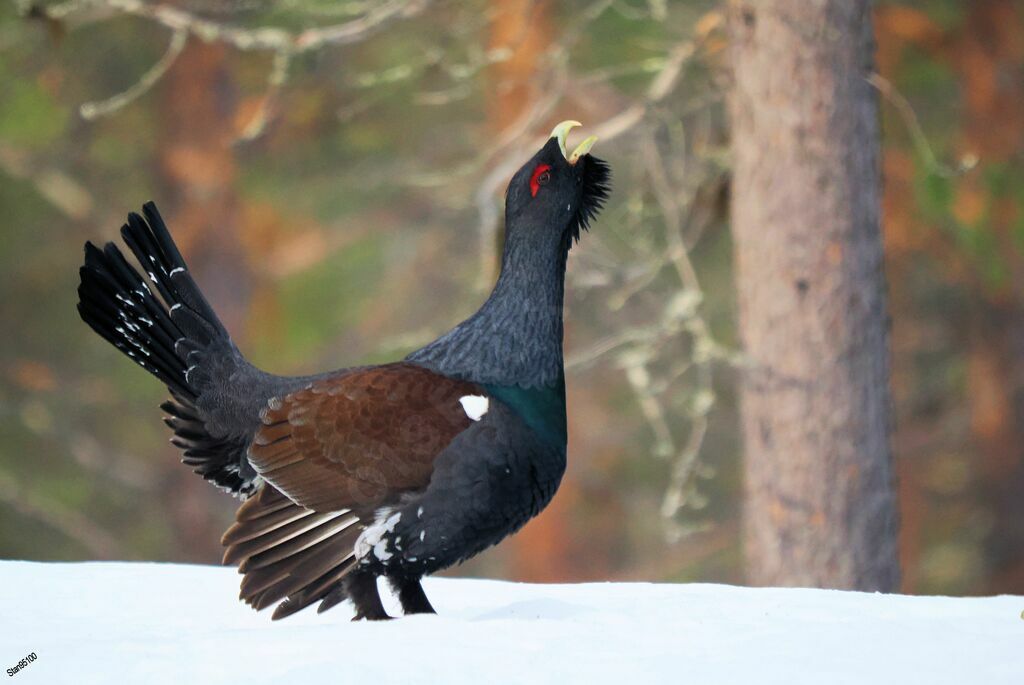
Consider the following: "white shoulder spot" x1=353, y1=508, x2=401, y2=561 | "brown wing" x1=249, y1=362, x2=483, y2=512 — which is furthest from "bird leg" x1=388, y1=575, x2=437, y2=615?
"brown wing" x1=249, y1=362, x2=483, y2=512

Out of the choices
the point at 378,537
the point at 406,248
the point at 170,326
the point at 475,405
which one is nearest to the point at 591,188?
the point at 475,405

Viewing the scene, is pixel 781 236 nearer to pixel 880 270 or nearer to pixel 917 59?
pixel 880 270

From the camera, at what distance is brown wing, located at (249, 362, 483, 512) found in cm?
371

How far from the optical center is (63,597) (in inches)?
169

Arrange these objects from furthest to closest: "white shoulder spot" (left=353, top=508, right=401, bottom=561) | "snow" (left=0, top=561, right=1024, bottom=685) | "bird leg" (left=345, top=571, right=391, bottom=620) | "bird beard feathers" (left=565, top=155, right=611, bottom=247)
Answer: "bird beard feathers" (left=565, top=155, right=611, bottom=247) → "bird leg" (left=345, top=571, right=391, bottom=620) → "white shoulder spot" (left=353, top=508, right=401, bottom=561) → "snow" (left=0, top=561, right=1024, bottom=685)

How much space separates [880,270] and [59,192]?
7970 millimetres

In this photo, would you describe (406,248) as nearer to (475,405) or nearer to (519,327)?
(519,327)

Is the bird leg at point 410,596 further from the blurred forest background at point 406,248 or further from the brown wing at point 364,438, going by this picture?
the blurred forest background at point 406,248

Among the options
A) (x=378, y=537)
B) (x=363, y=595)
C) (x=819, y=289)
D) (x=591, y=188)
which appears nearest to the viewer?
(x=378, y=537)

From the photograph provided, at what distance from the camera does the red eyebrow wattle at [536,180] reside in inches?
160

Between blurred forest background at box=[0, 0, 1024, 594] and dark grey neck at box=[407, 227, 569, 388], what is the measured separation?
4.89m

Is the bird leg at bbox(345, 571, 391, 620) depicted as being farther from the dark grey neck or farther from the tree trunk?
the tree trunk

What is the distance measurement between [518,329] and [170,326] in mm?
1158

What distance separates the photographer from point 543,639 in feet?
11.0
